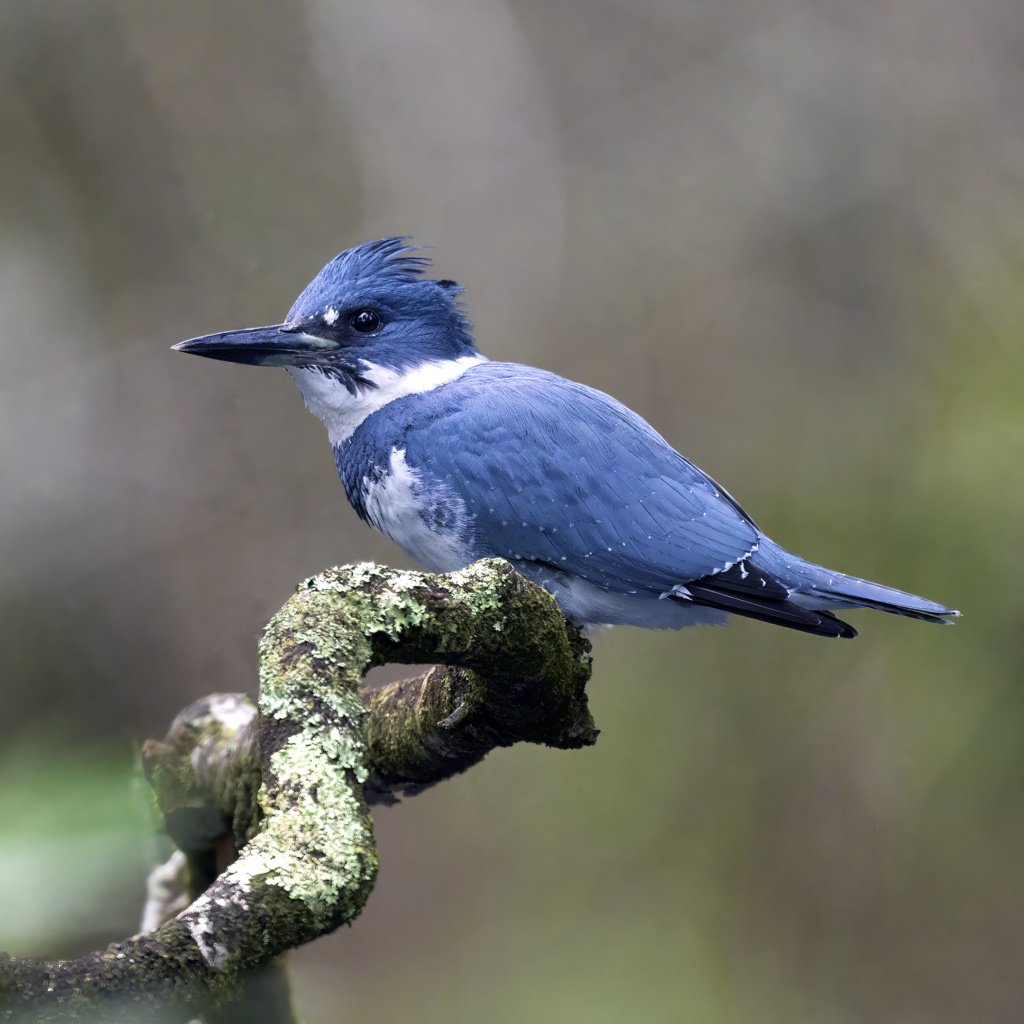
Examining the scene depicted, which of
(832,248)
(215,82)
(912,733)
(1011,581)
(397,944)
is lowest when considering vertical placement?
(397,944)

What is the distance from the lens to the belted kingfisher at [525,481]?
2.12 metres

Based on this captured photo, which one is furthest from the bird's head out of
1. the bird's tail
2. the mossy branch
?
the bird's tail

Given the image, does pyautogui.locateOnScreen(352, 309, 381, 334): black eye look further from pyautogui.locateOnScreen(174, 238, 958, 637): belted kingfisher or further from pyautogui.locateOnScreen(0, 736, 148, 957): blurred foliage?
pyautogui.locateOnScreen(0, 736, 148, 957): blurred foliage

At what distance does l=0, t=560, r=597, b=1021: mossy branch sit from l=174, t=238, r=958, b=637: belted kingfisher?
226 millimetres

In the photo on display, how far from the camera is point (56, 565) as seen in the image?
3141mm

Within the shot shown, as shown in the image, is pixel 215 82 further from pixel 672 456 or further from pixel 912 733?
pixel 912 733

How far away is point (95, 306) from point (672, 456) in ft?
6.48

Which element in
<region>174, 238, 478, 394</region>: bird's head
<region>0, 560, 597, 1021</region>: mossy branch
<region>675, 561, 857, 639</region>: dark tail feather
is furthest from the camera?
<region>174, 238, 478, 394</region>: bird's head

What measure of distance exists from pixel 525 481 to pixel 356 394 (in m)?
0.47

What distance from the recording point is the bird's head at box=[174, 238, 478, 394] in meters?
2.31

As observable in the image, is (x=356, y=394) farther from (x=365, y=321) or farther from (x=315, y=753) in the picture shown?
(x=315, y=753)

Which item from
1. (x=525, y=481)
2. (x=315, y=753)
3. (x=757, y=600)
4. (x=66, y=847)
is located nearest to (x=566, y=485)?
(x=525, y=481)

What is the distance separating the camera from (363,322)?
240cm

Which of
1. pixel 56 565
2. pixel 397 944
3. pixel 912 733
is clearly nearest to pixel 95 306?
pixel 56 565
